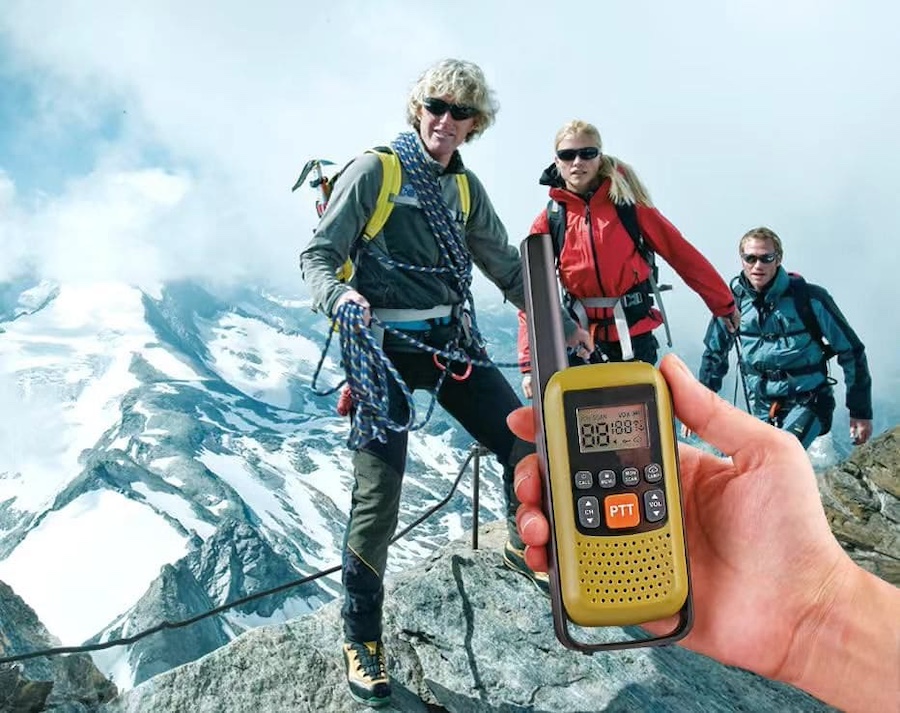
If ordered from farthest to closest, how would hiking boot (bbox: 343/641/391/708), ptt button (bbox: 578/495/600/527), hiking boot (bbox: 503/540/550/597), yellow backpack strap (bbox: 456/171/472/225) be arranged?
hiking boot (bbox: 503/540/550/597), yellow backpack strap (bbox: 456/171/472/225), hiking boot (bbox: 343/641/391/708), ptt button (bbox: 578/495/600/527)

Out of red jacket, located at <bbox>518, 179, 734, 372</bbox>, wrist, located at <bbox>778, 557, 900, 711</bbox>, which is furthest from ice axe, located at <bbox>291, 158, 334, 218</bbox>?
wrist, located at <bbox>778, 557, 900, 711</bbox>

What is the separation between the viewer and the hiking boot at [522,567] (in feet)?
18.2

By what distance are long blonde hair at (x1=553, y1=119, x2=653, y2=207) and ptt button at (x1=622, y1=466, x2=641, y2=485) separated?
412cm

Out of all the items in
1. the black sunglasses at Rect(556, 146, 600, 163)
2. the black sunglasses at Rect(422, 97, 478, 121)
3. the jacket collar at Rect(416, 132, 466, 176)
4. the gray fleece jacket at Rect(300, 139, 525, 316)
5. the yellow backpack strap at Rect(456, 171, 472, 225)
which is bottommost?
the gray fleece jacket at Rect(300, 139, 525, 316)

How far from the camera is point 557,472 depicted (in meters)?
2.82

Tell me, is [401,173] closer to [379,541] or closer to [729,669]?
[379,541]

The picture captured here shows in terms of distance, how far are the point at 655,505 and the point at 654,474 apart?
12 centimetres

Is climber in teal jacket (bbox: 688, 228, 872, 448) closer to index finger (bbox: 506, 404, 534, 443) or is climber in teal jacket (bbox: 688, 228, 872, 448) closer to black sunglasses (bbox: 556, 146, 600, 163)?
black sunglasses (bbox: 556, 146, 600, 163)

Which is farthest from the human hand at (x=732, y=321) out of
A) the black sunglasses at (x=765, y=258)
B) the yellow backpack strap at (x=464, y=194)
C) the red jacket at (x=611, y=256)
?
the yellow backpack strap at (x=464, y=194)

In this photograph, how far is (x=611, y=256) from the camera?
251 inches

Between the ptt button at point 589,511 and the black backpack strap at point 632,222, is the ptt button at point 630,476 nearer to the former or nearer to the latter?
the ptt button at point 589,511

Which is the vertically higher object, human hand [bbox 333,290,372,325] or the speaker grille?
human hand [bbox 333,290,372,325]

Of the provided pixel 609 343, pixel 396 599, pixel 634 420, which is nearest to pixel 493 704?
pixel 396 599

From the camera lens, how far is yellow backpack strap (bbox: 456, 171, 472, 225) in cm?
501
